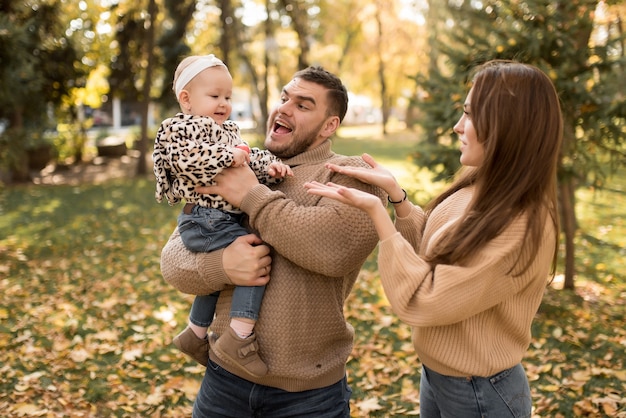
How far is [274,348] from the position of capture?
237 cm

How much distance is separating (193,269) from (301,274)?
48cm

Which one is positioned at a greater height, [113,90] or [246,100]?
[113,90]

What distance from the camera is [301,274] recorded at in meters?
2.37

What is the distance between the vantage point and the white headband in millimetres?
2633

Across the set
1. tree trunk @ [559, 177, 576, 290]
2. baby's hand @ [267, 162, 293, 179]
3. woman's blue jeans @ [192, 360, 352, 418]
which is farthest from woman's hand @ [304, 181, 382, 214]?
tree trunk @ [559, 177, 576, 290]

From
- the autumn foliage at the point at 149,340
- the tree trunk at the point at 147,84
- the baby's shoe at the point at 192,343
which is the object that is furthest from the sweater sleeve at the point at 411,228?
the tree trunk at the point at 147,84

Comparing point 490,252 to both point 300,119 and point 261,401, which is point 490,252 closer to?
point 300,119

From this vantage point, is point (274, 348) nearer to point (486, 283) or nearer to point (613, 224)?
point (486, 283)

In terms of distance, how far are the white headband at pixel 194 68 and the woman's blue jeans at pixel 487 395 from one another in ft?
5.38

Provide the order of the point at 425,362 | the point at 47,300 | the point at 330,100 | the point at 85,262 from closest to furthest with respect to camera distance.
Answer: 1. the point at 425,362
2. the point at 330,100
3. the point at 47,300
4. the point at 85,262

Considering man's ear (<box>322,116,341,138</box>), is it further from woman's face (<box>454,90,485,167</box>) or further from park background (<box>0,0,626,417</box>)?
park background (<box>0,0,626,417</box>)

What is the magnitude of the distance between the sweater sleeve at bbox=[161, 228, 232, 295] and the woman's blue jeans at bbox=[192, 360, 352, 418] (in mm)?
384

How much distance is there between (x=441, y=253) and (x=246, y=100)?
79102 mm

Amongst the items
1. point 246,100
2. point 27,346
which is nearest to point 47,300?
point 27,346
